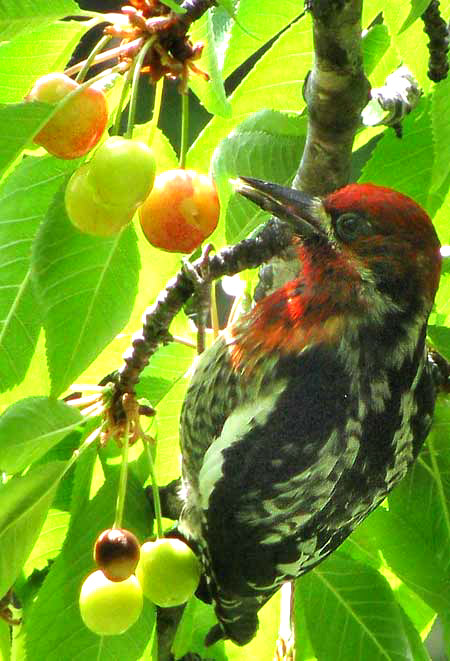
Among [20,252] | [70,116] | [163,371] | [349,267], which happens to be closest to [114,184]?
[70,116]

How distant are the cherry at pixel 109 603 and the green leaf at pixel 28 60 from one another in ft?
2.50

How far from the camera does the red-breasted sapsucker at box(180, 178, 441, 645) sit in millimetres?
1993

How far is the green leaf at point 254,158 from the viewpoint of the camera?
5.27ft

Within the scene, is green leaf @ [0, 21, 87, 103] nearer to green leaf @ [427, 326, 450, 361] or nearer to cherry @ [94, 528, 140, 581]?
cherry @ [94, 528, 140, 581]

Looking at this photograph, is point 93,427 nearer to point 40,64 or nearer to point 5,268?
point 5,268

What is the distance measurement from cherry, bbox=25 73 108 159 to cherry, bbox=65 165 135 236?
5 centimetres

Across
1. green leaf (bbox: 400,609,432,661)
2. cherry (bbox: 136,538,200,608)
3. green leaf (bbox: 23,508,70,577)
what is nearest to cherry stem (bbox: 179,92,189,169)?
cherry (bbox: 136,538,200,608)

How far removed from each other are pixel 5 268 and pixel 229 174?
1.27 feet

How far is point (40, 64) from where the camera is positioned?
1.58 m

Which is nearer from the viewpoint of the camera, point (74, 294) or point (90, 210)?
point (90, 210)

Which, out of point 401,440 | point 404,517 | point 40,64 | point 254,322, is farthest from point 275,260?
point 40,64

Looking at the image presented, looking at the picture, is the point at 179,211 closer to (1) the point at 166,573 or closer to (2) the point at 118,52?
(2) the point at 118,52

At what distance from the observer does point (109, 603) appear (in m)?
1.53

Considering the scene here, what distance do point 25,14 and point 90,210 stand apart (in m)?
0.25
